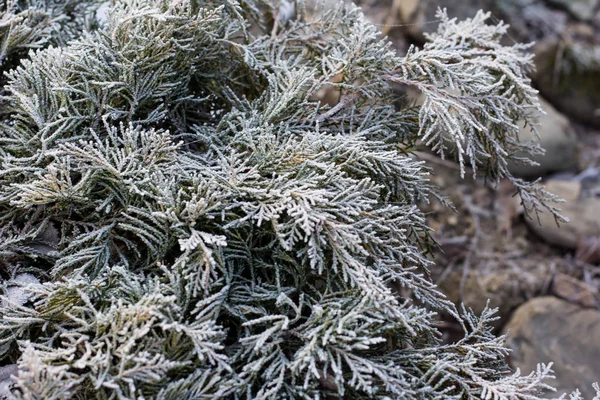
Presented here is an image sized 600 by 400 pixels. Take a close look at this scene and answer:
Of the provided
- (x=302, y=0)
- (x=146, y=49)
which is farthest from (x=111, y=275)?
(x=302, y=0)

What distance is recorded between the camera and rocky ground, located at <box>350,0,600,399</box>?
2.89 m

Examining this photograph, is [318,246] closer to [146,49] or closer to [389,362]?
[389,362]

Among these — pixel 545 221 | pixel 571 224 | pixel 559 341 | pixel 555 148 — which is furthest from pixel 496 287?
pixel 555 148

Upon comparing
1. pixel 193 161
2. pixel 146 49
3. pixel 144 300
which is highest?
pixel 146 49

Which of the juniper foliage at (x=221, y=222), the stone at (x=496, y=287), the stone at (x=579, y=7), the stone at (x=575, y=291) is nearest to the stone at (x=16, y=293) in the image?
the juniper foliage at (x=221, y=222)

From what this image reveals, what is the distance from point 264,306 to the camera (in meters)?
1.38

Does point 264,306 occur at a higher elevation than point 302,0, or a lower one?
lower

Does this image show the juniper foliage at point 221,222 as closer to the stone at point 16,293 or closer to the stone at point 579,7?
the stone at point 16,293

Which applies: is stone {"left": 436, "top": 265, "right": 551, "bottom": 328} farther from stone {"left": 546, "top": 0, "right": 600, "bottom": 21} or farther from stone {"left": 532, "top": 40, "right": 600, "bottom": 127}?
stone {"left": 546, "top": 0, "right": 600, "bottom": 21}

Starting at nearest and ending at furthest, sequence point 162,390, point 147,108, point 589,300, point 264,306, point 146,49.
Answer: point 162,390 < point 264,306 < point 146,49 < point 147,108 < point 589,300

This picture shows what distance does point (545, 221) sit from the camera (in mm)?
3490

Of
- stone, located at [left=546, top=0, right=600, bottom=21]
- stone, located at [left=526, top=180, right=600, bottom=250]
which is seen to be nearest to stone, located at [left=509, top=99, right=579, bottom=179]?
stone, located at [left=526, top=180, right=600, bottom=250]

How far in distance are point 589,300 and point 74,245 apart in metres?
3.09

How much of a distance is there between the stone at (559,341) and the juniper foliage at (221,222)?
4.63 feet
